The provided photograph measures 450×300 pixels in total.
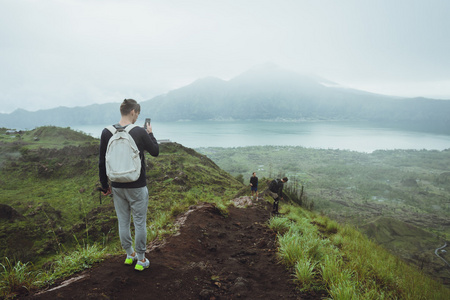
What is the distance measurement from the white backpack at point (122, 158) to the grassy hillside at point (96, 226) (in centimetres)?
152

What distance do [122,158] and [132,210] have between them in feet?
2.78

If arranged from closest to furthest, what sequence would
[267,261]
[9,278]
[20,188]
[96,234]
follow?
[9,278], [267,261], [96,234], [20,188]

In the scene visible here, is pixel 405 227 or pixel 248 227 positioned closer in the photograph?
pixel 248 227

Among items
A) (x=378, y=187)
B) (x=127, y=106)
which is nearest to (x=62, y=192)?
(x=127, y=106)

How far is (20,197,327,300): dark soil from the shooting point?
9.29ft

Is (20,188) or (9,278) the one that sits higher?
(9,278)

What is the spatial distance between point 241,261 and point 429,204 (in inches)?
4156

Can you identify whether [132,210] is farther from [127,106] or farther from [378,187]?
[378,187]

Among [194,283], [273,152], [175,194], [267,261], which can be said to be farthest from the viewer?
[273,152]

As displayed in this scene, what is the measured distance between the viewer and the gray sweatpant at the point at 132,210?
10.2ft

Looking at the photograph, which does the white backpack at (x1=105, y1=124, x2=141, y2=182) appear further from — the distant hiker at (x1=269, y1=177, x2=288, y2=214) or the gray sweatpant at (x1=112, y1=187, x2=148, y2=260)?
the distant hiker at (x1=269, y1=177, x2=288, y2=214)

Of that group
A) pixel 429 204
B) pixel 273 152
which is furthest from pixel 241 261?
pixel 273 152

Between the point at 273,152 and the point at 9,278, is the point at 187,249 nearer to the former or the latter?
the point at 9,278

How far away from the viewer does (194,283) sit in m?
3.22
